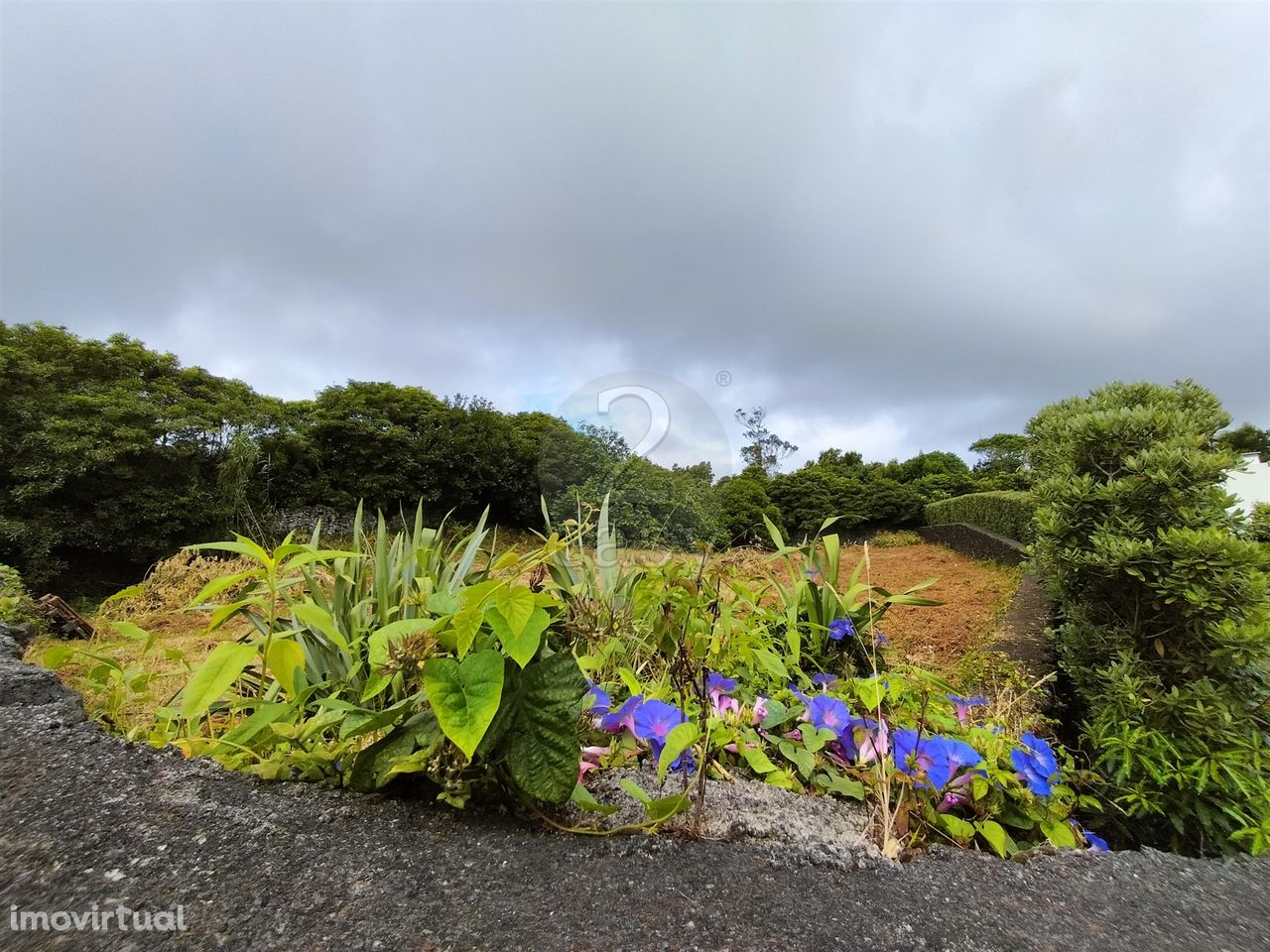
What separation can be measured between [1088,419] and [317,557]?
10.6ft

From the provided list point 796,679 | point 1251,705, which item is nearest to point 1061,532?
point 1251,705

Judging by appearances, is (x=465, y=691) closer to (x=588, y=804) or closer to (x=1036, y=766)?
(x=588, y=804)

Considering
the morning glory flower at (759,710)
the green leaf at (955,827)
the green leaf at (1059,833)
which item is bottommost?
the green leaf at (1059,833)

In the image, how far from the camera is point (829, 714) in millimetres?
1253

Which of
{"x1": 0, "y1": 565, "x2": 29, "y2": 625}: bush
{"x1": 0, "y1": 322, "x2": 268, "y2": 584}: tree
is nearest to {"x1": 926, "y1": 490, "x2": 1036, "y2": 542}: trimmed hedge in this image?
{"x1": 0, "y1": 565, "x2": 29, "y2": 625}: bush

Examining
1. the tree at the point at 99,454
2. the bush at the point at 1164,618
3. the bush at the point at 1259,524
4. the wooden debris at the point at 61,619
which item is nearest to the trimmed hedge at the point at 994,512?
the bush at the point at 1259,524

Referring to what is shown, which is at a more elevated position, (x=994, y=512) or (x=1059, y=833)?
(x=994, y=512)

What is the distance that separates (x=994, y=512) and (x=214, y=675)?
12.3 meters

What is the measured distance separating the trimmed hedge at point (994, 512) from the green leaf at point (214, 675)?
727 centimetres

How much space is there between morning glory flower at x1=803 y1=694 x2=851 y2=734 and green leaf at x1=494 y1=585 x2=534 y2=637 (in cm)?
83

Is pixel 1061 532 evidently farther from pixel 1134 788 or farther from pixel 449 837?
pixel 449 837

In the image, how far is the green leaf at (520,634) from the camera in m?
0.69

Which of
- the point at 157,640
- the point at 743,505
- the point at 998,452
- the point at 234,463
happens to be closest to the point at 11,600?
the point at 157,640

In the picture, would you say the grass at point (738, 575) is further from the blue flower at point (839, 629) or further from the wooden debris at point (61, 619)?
the wooden debris at point (61, 619)
